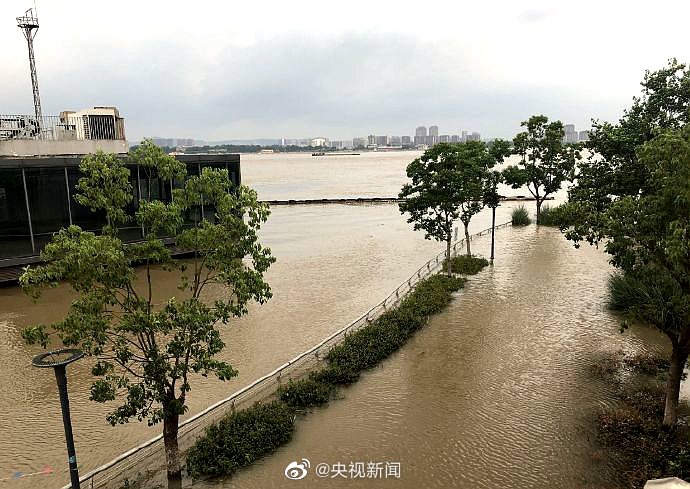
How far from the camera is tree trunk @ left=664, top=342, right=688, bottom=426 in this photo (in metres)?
11.6

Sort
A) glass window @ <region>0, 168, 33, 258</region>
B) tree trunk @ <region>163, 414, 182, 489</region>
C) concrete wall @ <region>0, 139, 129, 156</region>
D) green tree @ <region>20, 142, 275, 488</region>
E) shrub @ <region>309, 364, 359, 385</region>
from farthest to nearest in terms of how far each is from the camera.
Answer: concrete wall @ <region>0, 139, 129, 156</region> → glass window @ <region>0, 168, 33, 258</region> → shrub @ <region>309, 364, 359, 385</region> → tree trunk @ <region>163, 414, 182, 489</region> → green tree @ <region>20, 142, 275, 488</region>

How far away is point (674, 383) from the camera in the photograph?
1186cm

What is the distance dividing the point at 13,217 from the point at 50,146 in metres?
8.17

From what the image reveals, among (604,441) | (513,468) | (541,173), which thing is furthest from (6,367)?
(541,173)

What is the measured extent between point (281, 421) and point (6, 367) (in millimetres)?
11065

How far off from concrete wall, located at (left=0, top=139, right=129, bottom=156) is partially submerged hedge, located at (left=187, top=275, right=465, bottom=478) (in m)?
21.1

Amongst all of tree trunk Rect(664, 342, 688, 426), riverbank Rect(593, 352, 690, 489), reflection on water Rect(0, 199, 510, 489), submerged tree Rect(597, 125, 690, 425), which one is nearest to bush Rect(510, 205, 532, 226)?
reflection on water Rect(0, 199, 510, 489)

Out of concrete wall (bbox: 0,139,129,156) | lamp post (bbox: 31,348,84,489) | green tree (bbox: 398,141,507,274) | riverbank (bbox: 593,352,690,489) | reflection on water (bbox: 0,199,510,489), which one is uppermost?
concrete wall (bbox: 0,139,129,156)

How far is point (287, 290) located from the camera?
2573cm

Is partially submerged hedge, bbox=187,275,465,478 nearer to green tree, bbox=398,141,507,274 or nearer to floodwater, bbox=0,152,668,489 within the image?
floodwater, bbox=0,152,668,489

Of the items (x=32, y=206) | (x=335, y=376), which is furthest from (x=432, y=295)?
(x=32, y=206)

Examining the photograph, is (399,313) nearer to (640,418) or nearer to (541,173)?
(640,418)

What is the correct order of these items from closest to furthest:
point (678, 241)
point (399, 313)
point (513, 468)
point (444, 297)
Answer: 1. point (678, 241)
2. point (513, 468)
3. point (399, 313)
4. point (444, 297)

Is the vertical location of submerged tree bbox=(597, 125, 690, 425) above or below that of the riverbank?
above
